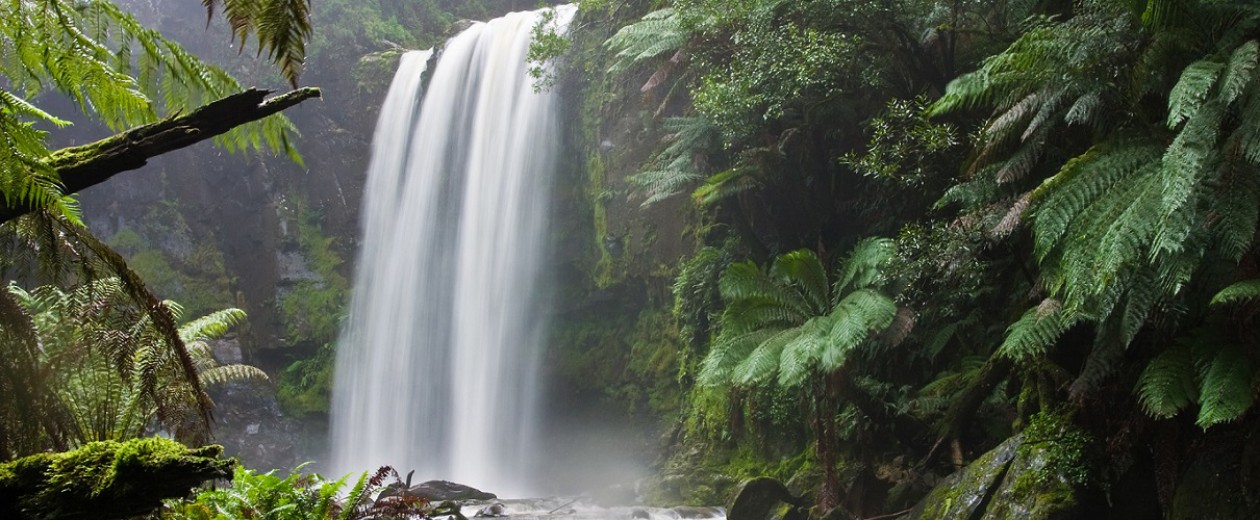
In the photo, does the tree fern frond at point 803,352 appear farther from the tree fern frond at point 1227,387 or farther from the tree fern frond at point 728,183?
the tree fern frond at point 1227,387

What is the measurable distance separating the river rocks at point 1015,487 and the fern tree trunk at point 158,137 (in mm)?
4524

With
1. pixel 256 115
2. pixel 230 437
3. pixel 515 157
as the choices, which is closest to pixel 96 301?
pixel 256 115

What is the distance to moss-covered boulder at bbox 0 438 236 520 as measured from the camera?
2.76m

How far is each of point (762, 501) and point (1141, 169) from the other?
467 cm

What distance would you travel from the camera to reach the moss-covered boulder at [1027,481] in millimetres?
4859

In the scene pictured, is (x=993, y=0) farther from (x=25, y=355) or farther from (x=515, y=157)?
(x=515, y=157)

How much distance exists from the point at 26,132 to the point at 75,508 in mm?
1269

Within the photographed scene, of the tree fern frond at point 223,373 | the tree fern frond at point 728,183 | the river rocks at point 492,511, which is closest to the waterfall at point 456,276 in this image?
the river rocks at point 492,511

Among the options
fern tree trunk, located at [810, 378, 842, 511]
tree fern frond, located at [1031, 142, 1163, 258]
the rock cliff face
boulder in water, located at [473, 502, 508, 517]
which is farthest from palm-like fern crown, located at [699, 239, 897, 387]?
the rock cliff face

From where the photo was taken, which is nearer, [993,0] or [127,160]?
[127,160]

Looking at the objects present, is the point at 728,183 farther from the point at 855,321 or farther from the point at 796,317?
the point at 855,321

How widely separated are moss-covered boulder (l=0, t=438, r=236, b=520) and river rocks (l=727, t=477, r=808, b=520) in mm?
5598

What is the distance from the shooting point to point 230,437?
17.4 m

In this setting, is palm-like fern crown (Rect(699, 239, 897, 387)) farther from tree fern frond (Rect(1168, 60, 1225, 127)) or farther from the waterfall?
the waterfall
